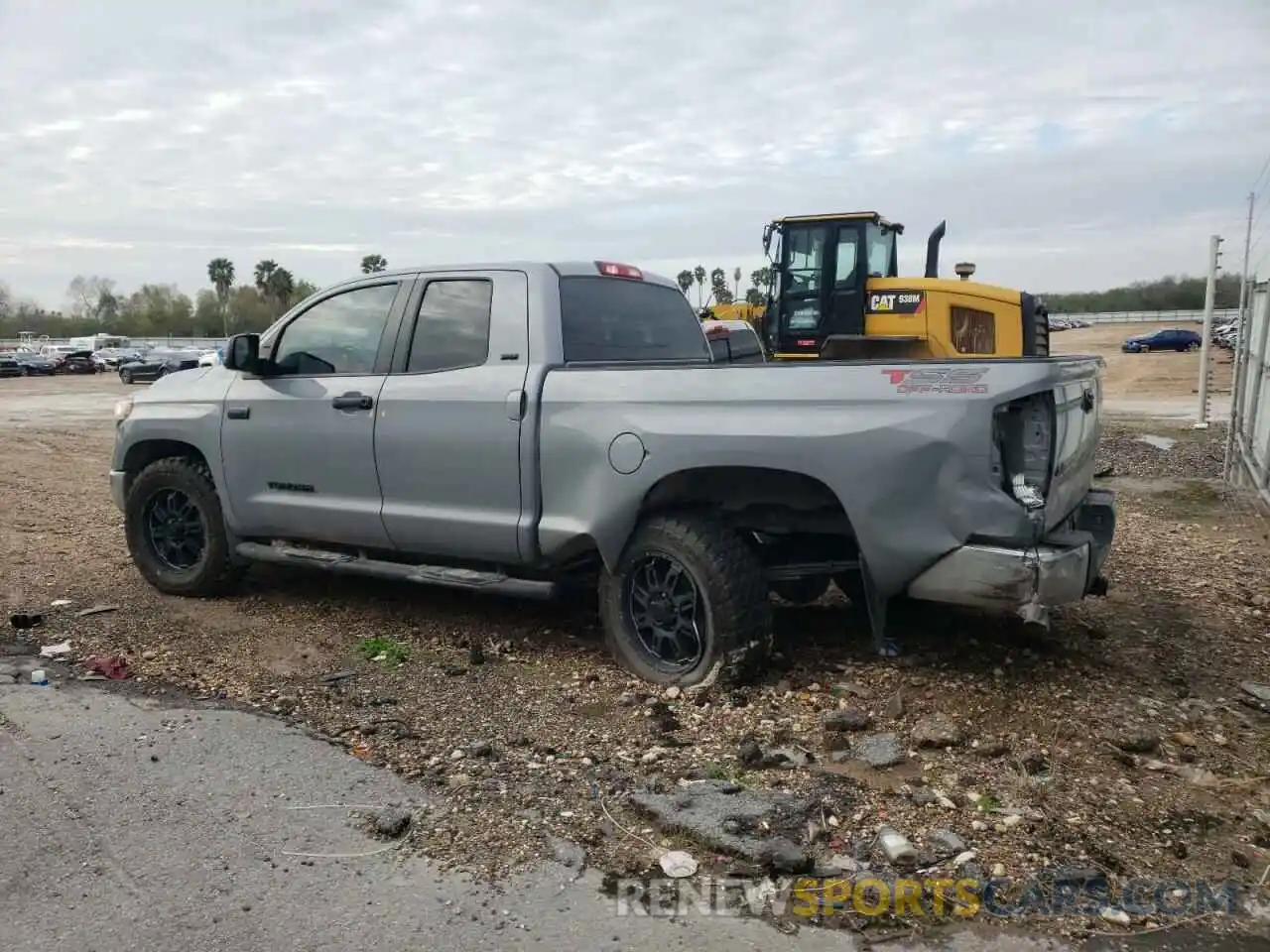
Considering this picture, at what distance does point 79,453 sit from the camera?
48.7 ft

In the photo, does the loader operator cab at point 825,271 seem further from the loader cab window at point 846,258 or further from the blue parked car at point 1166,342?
the blue parked car at point 1166,342

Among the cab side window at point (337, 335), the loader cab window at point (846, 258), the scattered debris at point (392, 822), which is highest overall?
the loader cab window at point (846, 258)

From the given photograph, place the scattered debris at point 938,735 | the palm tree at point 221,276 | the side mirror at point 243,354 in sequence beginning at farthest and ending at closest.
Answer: the palm tree at point 221,276 → the side mirror at point 243,354 → the scattered debris at point 938,735

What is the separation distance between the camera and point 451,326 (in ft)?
18.4

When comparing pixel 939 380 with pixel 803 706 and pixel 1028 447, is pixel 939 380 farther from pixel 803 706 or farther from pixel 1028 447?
pixel 803 706

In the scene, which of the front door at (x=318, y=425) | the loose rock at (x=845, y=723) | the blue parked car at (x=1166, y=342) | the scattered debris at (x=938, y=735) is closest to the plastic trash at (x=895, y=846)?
the scattered debris at (x=938, y=735)

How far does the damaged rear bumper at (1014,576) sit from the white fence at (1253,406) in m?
5.46

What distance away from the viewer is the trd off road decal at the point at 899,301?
12.7 metres

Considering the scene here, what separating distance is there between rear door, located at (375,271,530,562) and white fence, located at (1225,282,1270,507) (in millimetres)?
6573

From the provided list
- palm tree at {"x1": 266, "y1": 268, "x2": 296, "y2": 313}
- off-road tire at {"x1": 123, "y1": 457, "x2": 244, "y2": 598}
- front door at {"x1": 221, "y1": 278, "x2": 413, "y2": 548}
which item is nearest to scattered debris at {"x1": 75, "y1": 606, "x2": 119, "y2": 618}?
off-road tire at {"x1": 123, "y1": 457, "x2": 244, "y2": 598}

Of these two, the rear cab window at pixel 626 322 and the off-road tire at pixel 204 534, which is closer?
the rear cab window at pixel 626 322

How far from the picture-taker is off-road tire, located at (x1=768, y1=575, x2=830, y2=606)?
5.74 m

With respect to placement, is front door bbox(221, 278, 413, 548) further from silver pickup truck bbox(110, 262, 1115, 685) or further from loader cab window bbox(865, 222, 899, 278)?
loader cab window bbox(865, 222, 899, 278)

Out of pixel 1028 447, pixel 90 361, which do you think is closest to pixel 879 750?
pixel 1028 447
